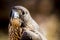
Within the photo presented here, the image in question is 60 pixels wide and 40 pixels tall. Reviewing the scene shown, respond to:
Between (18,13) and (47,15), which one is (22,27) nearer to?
(18,13)

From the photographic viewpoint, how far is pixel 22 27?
100 cm

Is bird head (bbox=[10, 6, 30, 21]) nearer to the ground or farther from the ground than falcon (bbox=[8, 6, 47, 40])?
farther from the ground

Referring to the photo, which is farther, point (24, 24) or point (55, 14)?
point (55, 14)

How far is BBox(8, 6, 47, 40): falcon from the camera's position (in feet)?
3.17

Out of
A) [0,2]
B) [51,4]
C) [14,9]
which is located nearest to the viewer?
[14,9]

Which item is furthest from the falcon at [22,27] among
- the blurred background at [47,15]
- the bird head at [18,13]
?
the blurred background at [47,15]

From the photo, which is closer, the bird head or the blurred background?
the bird head

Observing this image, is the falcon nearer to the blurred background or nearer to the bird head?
the bird head

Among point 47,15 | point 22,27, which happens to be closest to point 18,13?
point 22,27

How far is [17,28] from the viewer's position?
99 centimetres

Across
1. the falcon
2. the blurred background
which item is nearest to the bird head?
the falcon

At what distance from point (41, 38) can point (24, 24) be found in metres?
0.08

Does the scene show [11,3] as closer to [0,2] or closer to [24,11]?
[24,11]

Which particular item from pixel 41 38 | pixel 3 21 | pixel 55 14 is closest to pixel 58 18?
pixel 55 14
